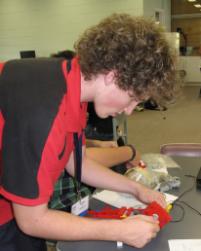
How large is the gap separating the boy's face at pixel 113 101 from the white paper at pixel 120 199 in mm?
484

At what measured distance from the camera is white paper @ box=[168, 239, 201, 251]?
3.41ft

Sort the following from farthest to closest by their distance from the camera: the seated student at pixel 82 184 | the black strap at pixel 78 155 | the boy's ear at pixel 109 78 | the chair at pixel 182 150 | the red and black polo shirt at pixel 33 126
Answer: the chair at pixel 182 150
the seated student at pixel 82 184
the black strap at pixel 78 155
the boy's ear at pixel 109 78
the red and black polo shirt at pixel 33 126

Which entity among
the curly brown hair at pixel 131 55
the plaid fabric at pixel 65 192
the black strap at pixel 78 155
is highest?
the curly brown hair at pixel 131 55

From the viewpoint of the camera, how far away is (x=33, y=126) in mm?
770

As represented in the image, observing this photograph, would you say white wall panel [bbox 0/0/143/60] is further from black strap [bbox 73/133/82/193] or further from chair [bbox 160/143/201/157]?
black strap [bbox 73/133/82/193]

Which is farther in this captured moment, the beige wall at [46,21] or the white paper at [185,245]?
the beige wall at [46,21]

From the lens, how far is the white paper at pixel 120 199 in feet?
4.33

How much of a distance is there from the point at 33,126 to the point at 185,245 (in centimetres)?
63

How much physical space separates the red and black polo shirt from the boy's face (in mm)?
87

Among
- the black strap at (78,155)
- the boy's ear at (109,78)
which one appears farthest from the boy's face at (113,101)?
the black strap at (78,155)

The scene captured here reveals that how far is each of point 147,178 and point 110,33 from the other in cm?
77

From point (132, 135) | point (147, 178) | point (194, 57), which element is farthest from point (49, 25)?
point (147, 178)

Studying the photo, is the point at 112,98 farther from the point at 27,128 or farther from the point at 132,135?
the point at 132,135

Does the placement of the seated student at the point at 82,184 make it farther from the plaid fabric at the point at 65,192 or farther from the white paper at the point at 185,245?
the white paper at the point at 185,245
